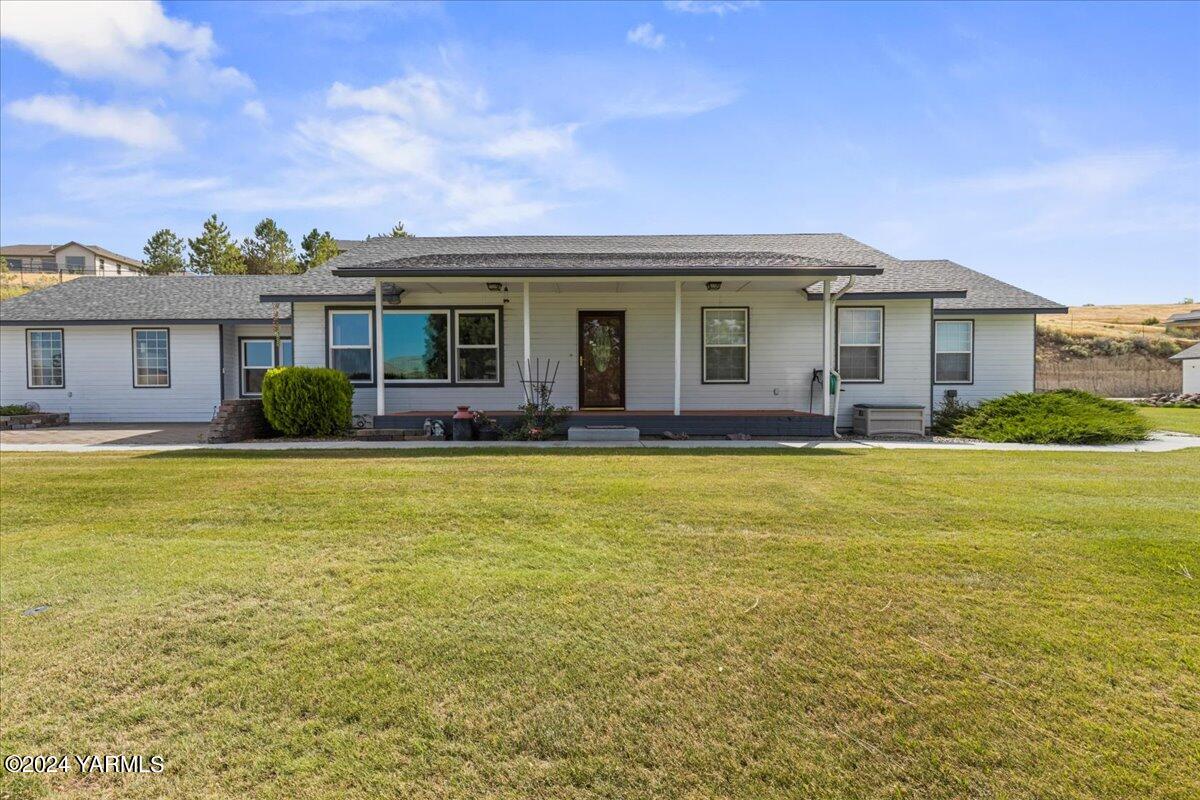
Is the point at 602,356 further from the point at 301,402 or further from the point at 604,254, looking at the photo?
the point at 301,402

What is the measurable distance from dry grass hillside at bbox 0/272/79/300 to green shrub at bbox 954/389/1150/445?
5173 centimetres

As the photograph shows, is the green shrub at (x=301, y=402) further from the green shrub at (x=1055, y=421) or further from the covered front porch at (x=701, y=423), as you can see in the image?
the green shrub at (x=1055, y=421)

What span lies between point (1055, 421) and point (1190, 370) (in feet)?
68.8

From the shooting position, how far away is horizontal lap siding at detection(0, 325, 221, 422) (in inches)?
576

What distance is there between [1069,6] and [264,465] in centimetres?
1401

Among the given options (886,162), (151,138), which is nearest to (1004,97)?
(886,162)

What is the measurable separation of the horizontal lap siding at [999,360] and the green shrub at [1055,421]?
45cm

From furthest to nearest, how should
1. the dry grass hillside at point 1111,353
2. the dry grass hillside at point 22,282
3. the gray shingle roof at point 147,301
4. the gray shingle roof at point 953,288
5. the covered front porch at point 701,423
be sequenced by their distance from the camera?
the dry grass hillside at point 22,282 → the dry grass hillside at point 1111,353 → the gray shingle roof at point 147,301 → the gray shingle roof at point 953,288 → the covered front porch at point 701,423

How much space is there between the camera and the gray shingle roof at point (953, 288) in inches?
480

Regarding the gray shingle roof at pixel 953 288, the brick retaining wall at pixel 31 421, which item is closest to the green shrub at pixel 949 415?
the gray shingle roof at pixel 953 288

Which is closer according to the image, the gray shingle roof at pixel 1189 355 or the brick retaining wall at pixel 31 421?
the brick retaining wall at pixel 31 421

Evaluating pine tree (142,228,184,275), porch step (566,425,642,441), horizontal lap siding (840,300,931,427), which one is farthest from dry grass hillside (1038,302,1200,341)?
pine tree (142,228,184,275)

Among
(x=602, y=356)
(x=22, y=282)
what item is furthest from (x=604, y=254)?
(x=22, y=282)

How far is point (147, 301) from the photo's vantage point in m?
15.5
